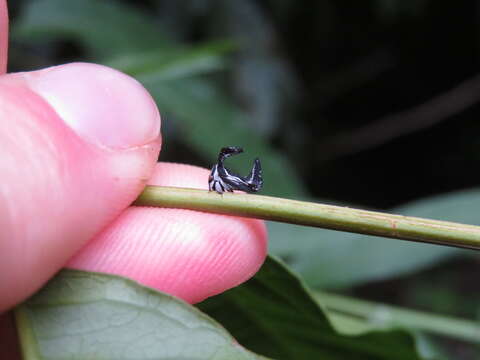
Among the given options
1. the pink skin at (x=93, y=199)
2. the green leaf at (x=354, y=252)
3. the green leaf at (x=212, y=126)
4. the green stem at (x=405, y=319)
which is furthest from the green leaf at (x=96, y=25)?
the pink skin at (x=93, y=199)

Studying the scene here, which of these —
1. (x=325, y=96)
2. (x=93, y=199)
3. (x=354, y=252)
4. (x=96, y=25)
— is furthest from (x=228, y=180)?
(x=325, y=96)

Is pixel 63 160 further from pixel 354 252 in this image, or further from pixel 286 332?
pixel 354 252

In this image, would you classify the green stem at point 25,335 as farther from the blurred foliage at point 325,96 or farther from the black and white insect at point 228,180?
the blurred foliage at point 325,96

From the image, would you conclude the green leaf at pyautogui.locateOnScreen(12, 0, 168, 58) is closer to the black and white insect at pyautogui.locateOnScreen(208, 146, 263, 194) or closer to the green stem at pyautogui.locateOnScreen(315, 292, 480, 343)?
the green stem at pyautogui.locateOnScreen(315, 292, 480, 343)

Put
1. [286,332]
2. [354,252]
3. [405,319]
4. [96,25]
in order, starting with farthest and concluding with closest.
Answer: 1. [96,25]
2. [354,252]
3. [405,319]
4. [286,332]

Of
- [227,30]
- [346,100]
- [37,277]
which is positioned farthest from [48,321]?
[346,100]

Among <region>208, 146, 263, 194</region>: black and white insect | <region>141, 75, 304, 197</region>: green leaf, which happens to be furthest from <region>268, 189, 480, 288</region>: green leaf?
<region>208, 146, 263, 194</region>: black and white insect
